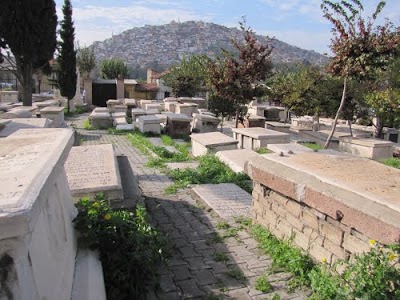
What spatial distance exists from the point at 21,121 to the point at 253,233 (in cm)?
508

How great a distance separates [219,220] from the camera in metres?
4.90

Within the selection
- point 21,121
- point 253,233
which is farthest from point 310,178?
point 21,121

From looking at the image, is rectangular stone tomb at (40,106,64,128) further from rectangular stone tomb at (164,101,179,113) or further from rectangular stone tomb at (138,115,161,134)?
rectangular stone tomb at (164,101,179,113)

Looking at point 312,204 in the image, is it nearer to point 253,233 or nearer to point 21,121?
point 253,233

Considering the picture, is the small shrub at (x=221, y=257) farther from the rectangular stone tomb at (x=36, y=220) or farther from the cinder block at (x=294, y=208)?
the rectangular stone tomb at (x=36, y=220)

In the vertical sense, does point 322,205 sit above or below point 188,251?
above

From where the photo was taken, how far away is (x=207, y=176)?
7.13 m

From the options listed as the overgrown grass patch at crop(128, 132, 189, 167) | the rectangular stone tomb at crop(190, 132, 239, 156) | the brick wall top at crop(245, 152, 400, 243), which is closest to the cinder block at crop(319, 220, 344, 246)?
the brick wall top at crop(245, 152, 400, 243)

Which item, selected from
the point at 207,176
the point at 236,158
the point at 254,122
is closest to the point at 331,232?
the point at 207,176

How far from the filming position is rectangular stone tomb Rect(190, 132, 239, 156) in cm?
951

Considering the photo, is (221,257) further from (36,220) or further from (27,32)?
(27,32)

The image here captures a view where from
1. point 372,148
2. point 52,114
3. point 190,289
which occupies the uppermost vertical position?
point 52,114

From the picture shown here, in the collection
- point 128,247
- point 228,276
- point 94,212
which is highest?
point 94,212

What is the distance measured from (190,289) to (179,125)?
1174 cm
